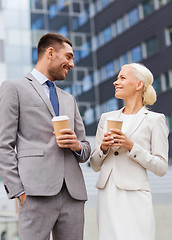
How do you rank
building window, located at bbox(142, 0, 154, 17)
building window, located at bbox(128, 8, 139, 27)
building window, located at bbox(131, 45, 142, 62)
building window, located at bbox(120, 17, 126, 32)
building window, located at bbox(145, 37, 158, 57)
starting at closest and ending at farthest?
1. building window, located at bbox(145, 37, 158, 57)
2. building window, located at bbox(142, 0, 154, 17)
3. building window, located at bbox(131, 45, 142, 62)
4. building window, located at bbox(128, 8, 139, 27)
5. building window, located at bbox(120, 17, 126, 32)

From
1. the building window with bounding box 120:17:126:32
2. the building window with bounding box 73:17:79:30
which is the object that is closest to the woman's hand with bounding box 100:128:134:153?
the building window with bounding box 73:17:79:30

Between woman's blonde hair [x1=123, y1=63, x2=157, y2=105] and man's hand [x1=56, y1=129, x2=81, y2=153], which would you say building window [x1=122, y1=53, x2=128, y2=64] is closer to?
woman's blonde hair [x1=123, y1=63, x2=157, y2=105]

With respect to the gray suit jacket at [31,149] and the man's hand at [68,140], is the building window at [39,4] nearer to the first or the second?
the gray suit jacket at [31,149]

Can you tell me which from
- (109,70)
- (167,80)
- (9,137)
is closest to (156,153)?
(9,137)

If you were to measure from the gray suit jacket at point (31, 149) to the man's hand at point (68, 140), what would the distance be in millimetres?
79

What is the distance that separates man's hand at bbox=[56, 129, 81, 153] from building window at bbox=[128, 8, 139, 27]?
731 inches

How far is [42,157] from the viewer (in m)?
2.20

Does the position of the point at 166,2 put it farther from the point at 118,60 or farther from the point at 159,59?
the point at 118,60

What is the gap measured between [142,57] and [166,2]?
2.61m

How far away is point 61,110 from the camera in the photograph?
7.79 ft

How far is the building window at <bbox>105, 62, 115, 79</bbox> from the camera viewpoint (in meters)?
21.1

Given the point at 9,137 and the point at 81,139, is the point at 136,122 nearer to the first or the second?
the point at 81,139

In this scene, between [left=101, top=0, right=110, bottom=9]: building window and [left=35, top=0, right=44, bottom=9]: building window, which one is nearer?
[left=35, top=0, right=44, bottom=9]: building window

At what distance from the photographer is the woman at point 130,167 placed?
2.37 metres
